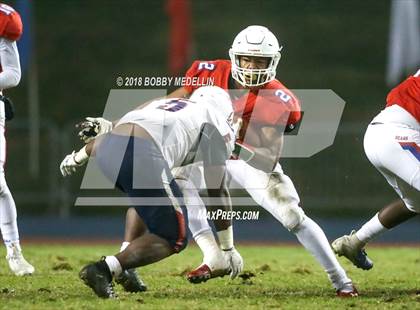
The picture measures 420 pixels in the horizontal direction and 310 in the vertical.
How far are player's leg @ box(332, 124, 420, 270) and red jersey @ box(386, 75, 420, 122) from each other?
5.5 inches

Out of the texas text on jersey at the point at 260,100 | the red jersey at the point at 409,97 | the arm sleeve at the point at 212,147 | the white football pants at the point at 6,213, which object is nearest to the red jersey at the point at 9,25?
the white football pants at the point at 6,213

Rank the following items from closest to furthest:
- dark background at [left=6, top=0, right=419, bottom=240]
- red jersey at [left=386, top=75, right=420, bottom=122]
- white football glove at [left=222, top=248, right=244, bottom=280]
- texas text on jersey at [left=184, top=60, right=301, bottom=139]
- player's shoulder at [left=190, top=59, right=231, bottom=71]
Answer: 1. white football glove at [left=222, top=248, right=244, bottom=280]
2. red jersey at [left=386, top=75, right=420, bottom=122]
3. texas text on jersey at [left=184, top=60, right=301, bottom=139]
4. player's shoulder at [left=190, top=59, right=231, bottom=71]
5. dark background at [left=6, top=0, right=419, bottom=240]

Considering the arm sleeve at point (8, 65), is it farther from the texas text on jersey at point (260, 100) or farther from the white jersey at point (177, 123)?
A: the white jersey at point (177, 123)

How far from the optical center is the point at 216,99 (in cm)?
569

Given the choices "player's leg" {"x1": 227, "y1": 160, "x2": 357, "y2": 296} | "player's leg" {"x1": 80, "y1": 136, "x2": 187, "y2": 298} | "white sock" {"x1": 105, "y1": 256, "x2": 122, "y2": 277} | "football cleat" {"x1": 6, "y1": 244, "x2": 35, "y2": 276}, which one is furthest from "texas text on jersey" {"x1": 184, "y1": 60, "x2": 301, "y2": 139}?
"football cleat" {"x1": 6, "y1": 244, "x2": 35, "y2": 276}

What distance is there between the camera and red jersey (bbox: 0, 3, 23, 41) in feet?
22.9

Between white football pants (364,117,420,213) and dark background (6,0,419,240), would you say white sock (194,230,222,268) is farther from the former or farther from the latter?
dark background (6,0,419,240)

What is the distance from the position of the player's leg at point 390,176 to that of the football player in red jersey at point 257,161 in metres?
0.53

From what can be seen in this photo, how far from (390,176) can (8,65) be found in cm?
267

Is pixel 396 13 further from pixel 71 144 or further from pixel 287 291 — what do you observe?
pixel 287 291

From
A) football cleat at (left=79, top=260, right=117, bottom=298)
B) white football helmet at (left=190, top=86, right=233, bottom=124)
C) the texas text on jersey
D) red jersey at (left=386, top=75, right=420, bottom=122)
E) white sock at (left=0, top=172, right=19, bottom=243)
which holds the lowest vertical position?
white sock at (left=0, top=172, right=19, bottom=243)

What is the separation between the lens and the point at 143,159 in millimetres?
5344

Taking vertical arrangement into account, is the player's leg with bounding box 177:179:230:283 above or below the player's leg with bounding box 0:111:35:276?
above

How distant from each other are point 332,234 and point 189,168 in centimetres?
543
